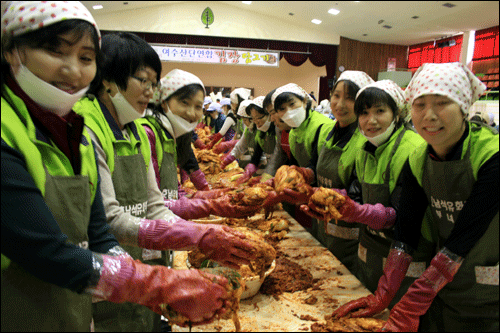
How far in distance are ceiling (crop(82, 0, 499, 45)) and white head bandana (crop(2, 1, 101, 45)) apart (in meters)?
0.10

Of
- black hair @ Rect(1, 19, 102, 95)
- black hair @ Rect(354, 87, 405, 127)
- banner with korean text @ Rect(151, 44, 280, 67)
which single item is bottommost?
black hair @ Rect(354, 87, 405, 127)

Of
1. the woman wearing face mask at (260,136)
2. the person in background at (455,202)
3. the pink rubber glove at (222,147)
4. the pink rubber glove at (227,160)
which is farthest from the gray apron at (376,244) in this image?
the pink rubber glove at (222,147)

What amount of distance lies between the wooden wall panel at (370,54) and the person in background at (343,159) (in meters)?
0.63

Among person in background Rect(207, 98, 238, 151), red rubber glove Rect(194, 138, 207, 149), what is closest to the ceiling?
red rubber glove Rect(194, 138, 207, 149)

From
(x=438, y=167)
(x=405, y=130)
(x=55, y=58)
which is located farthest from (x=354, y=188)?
(x=55, y=58)

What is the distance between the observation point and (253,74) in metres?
1.45

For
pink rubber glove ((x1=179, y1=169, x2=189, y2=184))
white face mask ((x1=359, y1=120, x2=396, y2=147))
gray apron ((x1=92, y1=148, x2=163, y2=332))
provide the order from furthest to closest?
pink rubber glove ((x1=179, y1=169, x2=189, y2=184)) → white face mask ((x1=359, y1=120, x2=396, y2=147)) → gray apron ((x1=92, y1=148, x2=163, y2=332))

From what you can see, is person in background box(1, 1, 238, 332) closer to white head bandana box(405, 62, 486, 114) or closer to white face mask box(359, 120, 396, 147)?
white head bandana box(405, 62, 486, 114)

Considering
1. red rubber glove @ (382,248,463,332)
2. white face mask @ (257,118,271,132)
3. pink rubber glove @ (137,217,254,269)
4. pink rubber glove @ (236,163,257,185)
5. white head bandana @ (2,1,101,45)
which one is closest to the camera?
white head bandana @ (2,1,101,45)

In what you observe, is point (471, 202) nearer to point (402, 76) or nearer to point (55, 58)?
point (402, 76)

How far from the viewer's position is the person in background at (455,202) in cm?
78

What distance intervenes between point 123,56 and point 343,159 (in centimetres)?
133

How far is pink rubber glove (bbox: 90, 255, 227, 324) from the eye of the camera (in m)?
0.69

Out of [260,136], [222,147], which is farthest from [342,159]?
[222,147]
